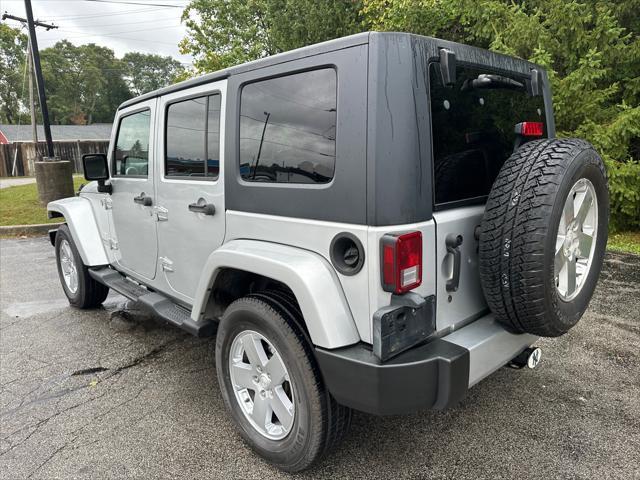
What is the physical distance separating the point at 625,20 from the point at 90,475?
29.2ft

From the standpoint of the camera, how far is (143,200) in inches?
133

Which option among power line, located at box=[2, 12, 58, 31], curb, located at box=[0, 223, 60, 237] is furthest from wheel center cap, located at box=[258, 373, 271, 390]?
power line, located at box=[2, 12, 58, 31]

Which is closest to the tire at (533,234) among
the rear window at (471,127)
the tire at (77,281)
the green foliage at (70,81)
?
the rear window at (471,127)

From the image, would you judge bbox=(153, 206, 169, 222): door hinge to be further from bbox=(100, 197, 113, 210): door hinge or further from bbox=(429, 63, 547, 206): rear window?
bbox=(429, 63, 547, 206): rear window

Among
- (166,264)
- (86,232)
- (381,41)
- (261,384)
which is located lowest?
(261,384)

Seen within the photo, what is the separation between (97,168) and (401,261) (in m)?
3.09

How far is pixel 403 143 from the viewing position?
73.6 inches

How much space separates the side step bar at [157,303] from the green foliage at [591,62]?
5931 mm

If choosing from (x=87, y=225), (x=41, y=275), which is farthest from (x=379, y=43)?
(x=41, y=275)

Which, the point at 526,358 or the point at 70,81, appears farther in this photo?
the point at 70,81

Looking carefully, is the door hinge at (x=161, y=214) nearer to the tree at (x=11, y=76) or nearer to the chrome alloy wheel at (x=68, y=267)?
the chrome alloy wheel at (x=68, y=267)

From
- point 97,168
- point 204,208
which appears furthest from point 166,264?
point 97,168

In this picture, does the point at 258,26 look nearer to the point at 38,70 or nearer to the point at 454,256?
the point at 38,70

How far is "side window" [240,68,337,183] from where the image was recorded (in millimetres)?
2051
